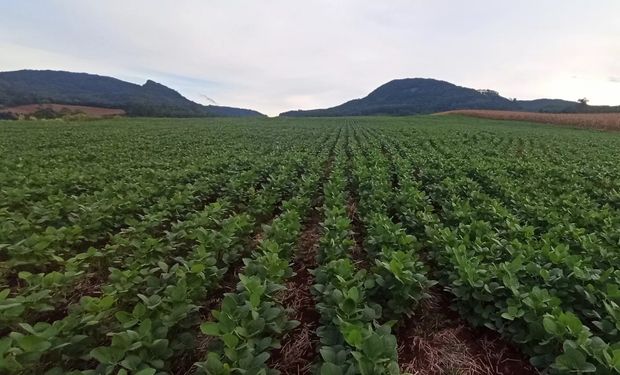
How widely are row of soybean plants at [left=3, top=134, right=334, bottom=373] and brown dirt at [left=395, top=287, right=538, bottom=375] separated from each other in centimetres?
173

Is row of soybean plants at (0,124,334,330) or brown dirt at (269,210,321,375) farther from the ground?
row of soybean plants at (0,124,334,330)

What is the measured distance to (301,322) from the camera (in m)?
3.37

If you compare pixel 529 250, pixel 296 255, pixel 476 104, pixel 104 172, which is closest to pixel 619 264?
pixel 529 250

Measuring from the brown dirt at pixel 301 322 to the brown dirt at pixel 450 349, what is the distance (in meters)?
0.74

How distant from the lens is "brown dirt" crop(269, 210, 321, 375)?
9.20 feet

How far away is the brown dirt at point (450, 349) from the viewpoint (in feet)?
9.11

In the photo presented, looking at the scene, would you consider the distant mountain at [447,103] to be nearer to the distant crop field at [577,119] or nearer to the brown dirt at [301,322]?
the distant crop field at [577,119]

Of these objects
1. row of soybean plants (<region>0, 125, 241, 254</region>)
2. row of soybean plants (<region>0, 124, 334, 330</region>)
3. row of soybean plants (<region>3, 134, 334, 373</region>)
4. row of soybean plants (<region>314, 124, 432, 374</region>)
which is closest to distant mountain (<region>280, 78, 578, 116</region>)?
row of soybean plants (<region>0, 125, 241, 254</region>)

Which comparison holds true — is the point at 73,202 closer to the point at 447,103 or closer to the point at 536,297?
the point at 536,297

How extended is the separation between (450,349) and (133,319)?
2.42 metres

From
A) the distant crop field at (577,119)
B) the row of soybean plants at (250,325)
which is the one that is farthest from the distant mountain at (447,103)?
the row of soybean plants at (250,325)

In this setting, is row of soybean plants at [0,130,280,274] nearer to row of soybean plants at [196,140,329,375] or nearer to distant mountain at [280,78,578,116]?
row of soybean plants at [196,140,329,375]

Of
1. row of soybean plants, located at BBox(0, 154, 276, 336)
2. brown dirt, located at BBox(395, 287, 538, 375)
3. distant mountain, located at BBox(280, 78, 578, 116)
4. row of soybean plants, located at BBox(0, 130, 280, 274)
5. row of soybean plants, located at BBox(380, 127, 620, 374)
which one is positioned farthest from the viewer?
distant mountain, located at BBox(280, 78, 578, 116)

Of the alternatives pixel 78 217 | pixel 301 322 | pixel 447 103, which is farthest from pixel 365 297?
pixel 447 103
